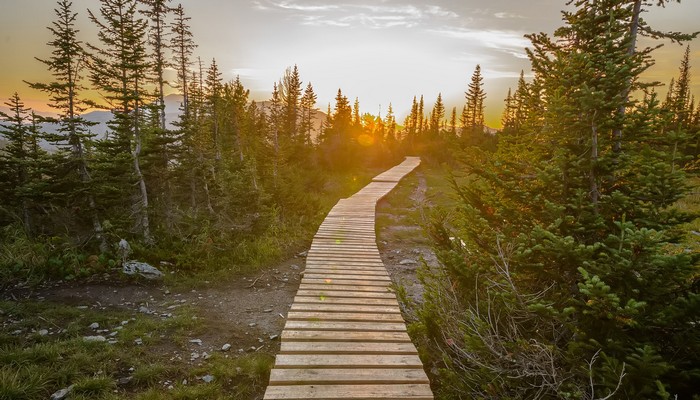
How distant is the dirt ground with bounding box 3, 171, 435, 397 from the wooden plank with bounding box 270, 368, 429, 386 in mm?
2031

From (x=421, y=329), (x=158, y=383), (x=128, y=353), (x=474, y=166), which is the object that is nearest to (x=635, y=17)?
(x=474, y=166)

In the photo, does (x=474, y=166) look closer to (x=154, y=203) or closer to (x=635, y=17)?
(x=635, y=17)

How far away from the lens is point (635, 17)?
704 cm

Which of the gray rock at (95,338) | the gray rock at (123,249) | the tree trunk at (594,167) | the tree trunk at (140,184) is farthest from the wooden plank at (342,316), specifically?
the tree trunk at (140,184)

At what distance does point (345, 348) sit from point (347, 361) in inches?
12.8

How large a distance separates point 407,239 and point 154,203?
31.3ft

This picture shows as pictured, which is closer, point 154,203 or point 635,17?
point 635,17

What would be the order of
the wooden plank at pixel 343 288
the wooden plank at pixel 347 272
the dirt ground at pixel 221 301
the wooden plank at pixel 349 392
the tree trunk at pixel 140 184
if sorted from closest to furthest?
the wooden plank at pixel 349 392 < the dirt ground at pixel 221 301 < the wooden plank at pixel 343 288 < the wooden plank at pixel 347 272 < the tree trunk at pixel 140 184

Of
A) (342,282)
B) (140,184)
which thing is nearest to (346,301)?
(342,282)

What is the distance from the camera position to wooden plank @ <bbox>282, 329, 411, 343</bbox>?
5.55m

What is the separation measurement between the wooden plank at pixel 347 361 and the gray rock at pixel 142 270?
235 inches

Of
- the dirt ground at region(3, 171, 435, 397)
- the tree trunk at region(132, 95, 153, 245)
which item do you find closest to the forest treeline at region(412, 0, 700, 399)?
the dirt ground at region(3, 171, 435, 397)

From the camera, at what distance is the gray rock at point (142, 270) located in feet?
30.0

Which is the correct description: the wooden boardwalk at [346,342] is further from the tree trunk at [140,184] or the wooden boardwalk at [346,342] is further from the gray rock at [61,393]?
the tree trunk at [140,184]
